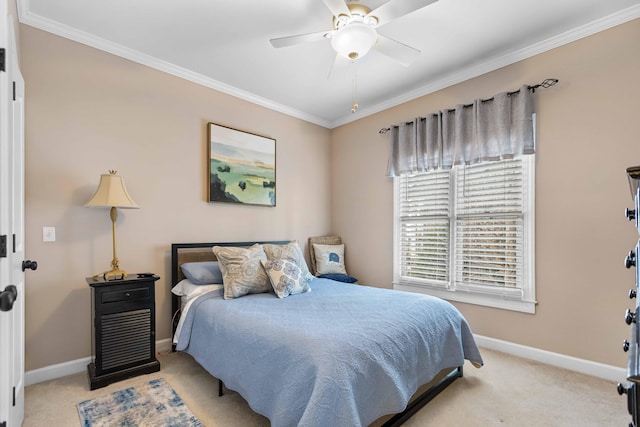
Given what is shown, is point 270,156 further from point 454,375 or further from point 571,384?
point 571,384

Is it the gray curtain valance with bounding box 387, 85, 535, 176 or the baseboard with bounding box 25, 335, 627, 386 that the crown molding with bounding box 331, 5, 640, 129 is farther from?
the baseboard with bounding box 25, 335, 627, 386

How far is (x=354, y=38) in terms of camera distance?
2.07 meters

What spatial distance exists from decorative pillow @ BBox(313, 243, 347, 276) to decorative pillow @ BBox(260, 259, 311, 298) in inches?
48.8

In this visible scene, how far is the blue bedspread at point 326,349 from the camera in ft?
4.82

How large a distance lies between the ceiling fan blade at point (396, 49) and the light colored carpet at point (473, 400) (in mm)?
2547

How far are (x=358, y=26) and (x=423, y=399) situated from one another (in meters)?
2.52

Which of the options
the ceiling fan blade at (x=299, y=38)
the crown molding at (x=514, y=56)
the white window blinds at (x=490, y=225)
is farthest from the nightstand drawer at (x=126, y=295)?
the crown molding at (x=514, y=56)

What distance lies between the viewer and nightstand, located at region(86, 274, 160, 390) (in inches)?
91.4

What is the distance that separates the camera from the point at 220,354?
2055 mm

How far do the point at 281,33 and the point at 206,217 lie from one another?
197 centimetres

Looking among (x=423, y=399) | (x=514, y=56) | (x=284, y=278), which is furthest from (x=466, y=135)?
(x=423, y=399)

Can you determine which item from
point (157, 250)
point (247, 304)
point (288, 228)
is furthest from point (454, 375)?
point (157, 250)

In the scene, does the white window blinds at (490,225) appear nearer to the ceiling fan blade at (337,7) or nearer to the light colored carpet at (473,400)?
the light colored carpet at (473,400)

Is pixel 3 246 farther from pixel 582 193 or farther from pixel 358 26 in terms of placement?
pixel 582 193
